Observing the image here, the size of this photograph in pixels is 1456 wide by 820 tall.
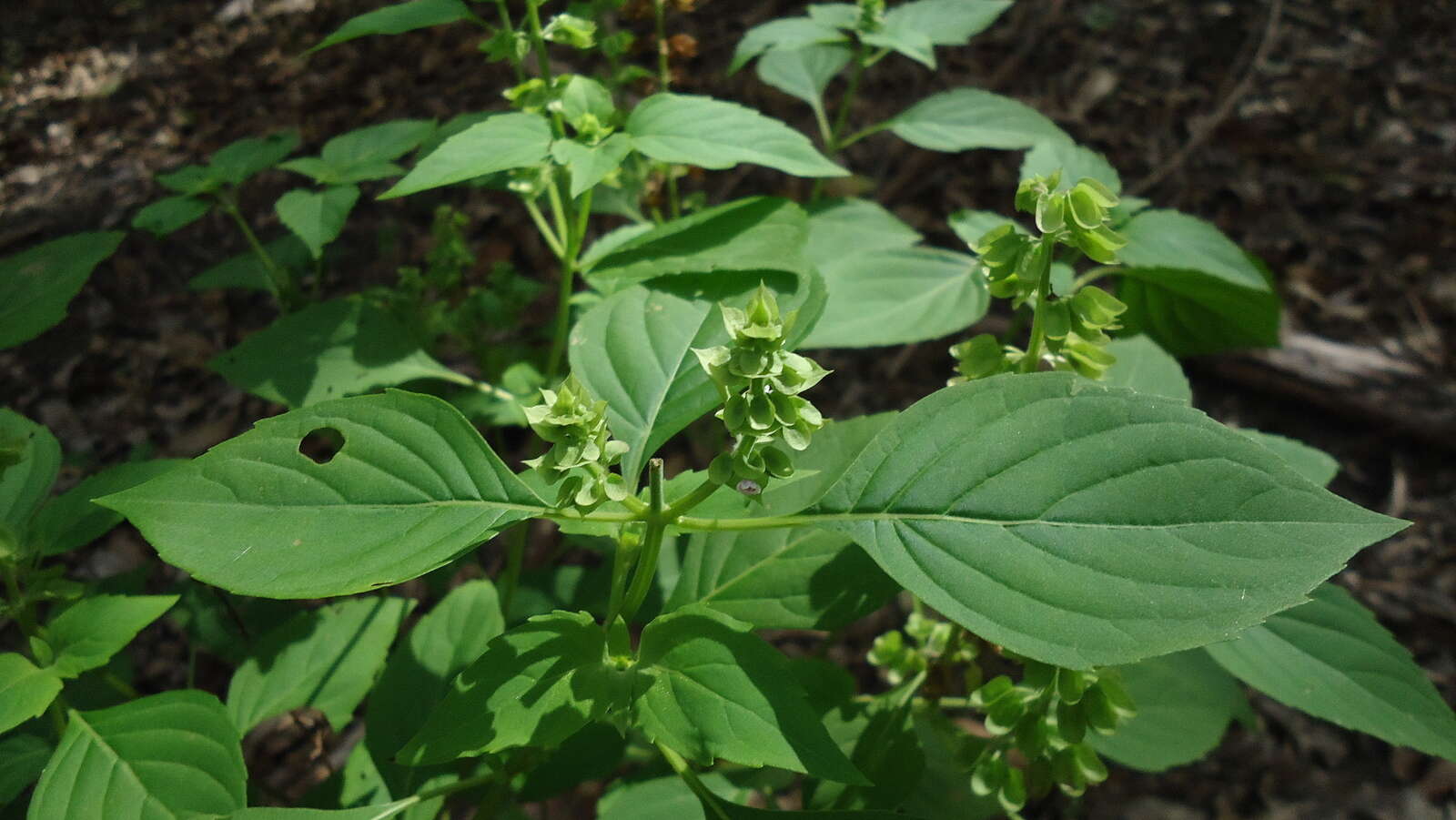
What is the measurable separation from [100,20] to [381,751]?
7.25 m

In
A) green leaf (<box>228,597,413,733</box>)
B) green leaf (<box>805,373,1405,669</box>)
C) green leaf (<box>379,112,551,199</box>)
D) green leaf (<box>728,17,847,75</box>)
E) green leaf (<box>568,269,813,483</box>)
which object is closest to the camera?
green leaf (<box>805,373,1405,669</box>)

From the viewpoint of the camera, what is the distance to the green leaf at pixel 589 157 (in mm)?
1464

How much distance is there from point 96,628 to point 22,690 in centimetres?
13

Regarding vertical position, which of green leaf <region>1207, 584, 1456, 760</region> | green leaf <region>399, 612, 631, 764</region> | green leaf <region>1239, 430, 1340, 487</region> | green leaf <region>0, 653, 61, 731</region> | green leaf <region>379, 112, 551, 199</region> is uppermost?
green leaf <region>379, 112, 551, 199</region>

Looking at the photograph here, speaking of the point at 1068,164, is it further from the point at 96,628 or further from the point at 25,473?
the point at 25,473

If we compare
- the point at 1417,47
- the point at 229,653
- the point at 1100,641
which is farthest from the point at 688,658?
the point at 1417,47

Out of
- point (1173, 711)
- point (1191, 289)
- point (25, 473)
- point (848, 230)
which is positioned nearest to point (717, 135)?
point (848, 230)

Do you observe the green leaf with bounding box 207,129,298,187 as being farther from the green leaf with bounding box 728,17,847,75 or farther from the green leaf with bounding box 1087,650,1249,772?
the green leaf with bounding box 1087,650,1249,772

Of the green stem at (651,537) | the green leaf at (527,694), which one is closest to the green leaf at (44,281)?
the green leaf at (527,694)

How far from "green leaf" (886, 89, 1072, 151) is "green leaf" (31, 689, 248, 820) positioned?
6.83 feet

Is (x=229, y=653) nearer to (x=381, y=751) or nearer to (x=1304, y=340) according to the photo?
(x=381, y=751)

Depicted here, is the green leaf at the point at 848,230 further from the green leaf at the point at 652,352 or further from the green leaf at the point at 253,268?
the green leaf at the point at 253,268

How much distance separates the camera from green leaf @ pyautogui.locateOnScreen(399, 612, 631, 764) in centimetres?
105

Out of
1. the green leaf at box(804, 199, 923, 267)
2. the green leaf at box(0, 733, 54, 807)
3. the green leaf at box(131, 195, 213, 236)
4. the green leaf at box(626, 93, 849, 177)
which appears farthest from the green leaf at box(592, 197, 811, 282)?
the green leaf at box(0, 733, 54, 807)
